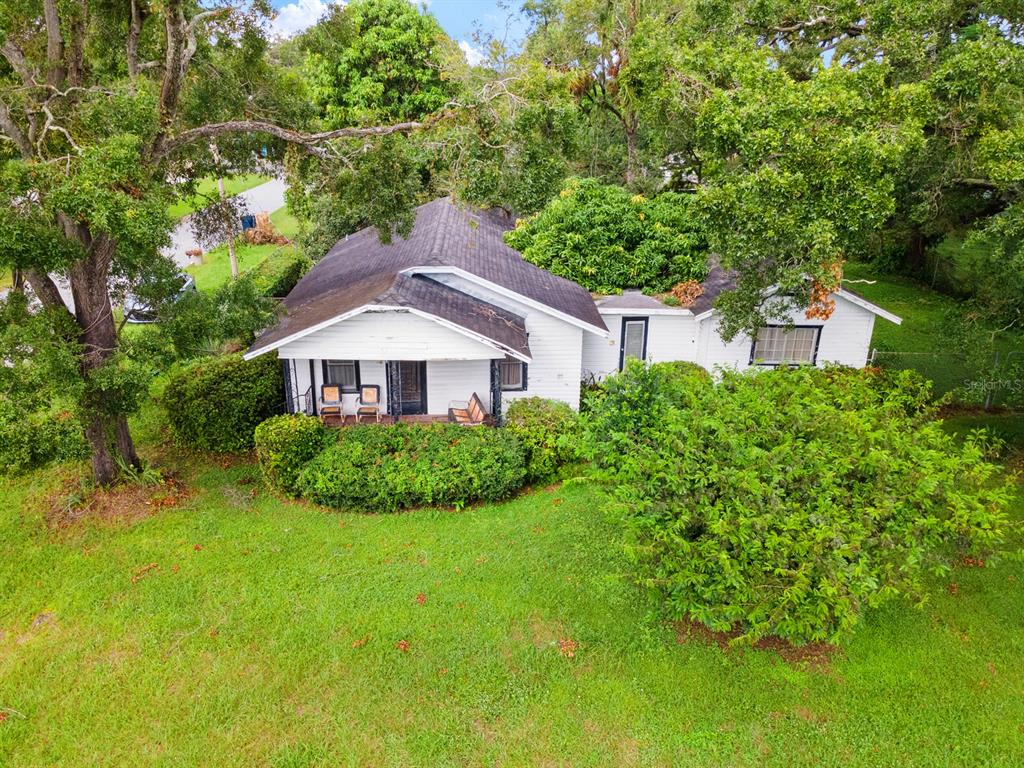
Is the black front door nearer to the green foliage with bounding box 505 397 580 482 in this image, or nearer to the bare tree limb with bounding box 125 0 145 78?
the green foliage with bounding box 505 397 580 482

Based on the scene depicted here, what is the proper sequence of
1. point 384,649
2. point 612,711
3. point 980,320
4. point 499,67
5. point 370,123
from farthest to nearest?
point 499,67, point 980,320, point 370,123, point 384,649, point 612,711

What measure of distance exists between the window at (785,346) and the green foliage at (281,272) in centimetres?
1735

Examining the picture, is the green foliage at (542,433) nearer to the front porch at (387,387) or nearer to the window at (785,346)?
the front porch at (387,387)

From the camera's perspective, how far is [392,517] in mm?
12445

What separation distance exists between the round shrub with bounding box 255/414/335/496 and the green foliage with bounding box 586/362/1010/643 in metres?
7.04

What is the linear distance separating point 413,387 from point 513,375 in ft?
8.66

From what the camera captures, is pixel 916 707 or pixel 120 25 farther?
pixel 120 25

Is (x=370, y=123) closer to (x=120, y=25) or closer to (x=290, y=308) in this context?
(x=120, y=25)

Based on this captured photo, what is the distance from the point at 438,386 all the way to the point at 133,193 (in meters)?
7.99

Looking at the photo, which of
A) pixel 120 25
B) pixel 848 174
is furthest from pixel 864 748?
pixel 120 25

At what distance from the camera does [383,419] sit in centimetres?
1574

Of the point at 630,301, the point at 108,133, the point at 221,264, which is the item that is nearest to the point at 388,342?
the point at 108,133

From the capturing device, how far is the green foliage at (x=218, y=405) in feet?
47.6

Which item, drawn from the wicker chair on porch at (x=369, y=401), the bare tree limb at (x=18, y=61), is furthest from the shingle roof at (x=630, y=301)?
Answer: the bare tree limb at (x=18, y=61)
